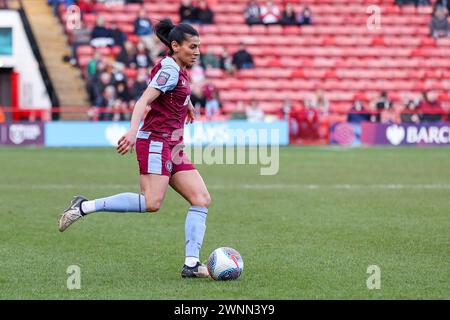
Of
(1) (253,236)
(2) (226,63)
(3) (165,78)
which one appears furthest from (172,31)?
(2) (226,63)

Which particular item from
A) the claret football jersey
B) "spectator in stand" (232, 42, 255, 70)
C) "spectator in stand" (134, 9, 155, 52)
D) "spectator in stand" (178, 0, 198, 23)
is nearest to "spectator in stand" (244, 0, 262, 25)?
"spectator in stand" (232, 42, 255, 70)

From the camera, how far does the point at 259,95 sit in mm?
31406

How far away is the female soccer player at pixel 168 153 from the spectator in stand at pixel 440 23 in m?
26.7

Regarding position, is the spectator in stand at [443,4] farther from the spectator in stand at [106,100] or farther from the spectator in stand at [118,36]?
the spectator in stand at [106,100]

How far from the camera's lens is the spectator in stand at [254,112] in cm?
2777

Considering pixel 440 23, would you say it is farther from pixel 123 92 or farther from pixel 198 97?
pixel 123 92

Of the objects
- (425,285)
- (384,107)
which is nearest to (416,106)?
(384,107)

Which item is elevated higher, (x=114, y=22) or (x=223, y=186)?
(x=114, y=22)

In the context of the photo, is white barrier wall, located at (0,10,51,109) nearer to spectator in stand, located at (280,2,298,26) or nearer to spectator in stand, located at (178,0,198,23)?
spectator in stand, located at (178,0,198,23)

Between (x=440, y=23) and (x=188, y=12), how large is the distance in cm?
836
